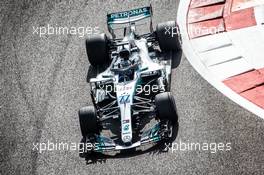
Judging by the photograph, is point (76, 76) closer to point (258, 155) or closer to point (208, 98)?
point (208, 98)

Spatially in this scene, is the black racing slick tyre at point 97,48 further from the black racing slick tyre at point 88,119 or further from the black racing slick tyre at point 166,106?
the black racing slick tyre at point 166,106

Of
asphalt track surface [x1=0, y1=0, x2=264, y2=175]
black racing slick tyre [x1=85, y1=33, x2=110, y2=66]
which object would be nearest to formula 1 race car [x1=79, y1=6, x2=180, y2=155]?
black racing slick tyre [x1=85, y1=33, x2=110, y2=66]

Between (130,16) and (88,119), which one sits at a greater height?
(130,16)

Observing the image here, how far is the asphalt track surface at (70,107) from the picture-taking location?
10656mm

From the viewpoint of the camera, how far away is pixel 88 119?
11273 millimetres

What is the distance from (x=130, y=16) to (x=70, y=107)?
8.63 ft

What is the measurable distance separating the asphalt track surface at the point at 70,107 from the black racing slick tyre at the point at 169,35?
0.44 m

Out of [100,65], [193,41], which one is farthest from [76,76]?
[193,41]

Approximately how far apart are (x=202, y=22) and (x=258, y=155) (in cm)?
470

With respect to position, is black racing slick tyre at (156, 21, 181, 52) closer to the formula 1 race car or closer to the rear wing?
the formula 1 race car

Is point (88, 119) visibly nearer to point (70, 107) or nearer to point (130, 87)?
point (130, 87)

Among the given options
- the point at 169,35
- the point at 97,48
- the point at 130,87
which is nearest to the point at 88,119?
the point at 130,87

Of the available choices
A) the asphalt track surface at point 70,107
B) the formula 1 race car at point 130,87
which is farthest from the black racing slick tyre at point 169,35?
the asphalt track surface at point 70,107

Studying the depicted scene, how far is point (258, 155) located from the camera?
1030 cm
